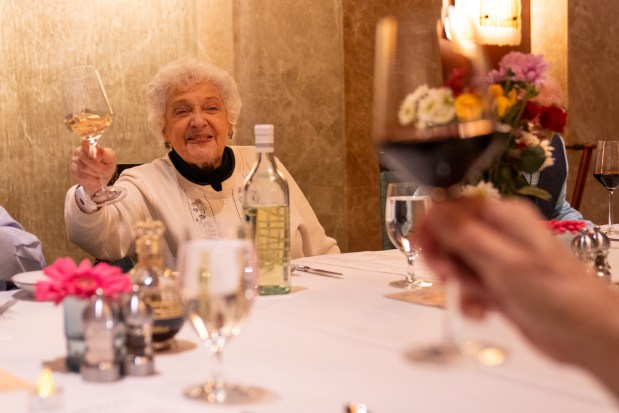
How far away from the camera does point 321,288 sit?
159 centimetres

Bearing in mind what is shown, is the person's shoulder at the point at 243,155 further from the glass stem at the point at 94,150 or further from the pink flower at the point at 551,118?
the pink flower at the point at 551,118

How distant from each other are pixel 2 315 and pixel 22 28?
9.11 ft

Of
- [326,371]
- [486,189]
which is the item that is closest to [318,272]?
[486,189]

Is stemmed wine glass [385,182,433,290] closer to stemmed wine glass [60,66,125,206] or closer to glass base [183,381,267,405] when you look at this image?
stemmed wine glass [60,66,125,206]

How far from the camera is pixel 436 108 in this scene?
0.71 meters

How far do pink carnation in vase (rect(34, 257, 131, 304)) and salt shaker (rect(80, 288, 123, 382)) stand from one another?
0.07 metres

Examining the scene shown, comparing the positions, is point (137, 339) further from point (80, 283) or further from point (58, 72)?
point (58, 72)

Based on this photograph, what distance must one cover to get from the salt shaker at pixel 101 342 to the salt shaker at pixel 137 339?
0.07 feet

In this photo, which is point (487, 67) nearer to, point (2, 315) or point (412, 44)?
point (412, 44)

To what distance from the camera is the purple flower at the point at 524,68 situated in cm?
121

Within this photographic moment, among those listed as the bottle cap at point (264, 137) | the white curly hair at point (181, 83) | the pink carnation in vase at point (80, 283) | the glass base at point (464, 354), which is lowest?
the glass base at point (464, 354)

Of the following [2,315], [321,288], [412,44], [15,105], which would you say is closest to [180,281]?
[412,44]

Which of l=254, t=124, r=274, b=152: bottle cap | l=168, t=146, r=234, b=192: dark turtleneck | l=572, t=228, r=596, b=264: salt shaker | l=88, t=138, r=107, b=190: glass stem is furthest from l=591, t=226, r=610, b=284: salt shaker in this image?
l=168, t=146, r=234, b=192: dark turtleneck

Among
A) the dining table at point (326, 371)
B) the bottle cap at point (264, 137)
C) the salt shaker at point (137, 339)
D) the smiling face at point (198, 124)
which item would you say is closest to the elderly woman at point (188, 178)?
the smiling face at point (198, 124)
